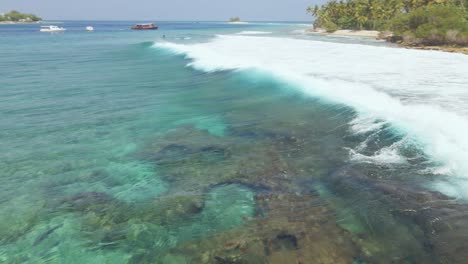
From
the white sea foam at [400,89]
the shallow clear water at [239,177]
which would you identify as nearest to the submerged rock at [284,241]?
the shallow clear water at [239,177]

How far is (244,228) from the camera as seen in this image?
6.89 metres

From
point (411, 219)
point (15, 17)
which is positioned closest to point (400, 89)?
point (411, 219)

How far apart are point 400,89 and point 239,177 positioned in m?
11.9

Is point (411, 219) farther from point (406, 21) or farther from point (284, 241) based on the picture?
point (406, 21)

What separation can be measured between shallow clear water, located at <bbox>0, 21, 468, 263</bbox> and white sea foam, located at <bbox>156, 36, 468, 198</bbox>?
109 millimetres

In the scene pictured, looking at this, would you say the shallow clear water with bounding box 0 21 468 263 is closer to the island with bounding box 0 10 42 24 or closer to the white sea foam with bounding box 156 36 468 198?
the white sea foam with bounding box 156 36 468 198

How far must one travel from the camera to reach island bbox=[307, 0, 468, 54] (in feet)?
129

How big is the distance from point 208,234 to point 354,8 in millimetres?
96248

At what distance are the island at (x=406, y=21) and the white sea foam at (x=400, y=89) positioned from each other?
1220 cm

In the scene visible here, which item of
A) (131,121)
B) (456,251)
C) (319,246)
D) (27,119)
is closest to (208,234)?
(319,246)

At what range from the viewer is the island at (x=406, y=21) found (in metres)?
39.3

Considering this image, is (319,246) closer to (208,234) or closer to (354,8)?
(208,234)

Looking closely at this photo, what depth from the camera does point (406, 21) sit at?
2046 inches

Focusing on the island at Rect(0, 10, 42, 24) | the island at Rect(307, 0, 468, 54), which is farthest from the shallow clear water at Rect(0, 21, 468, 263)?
the island at Rect(0, 10, 42, 24)
